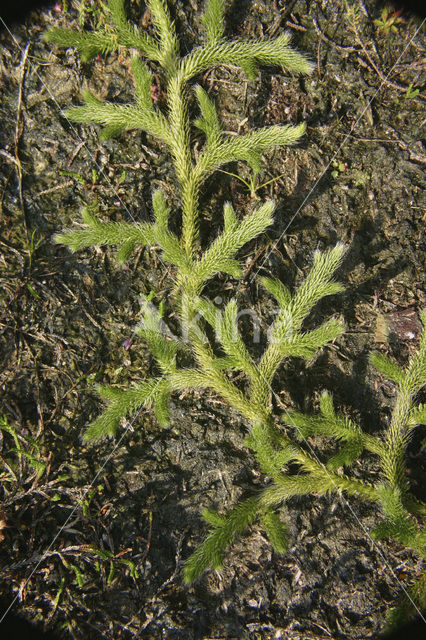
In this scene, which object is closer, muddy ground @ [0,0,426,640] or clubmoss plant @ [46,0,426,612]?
clubmoss plant @ [46,0,426,612]

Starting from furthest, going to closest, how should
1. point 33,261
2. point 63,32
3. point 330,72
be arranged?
point 330,72
point 33,261
point 63,32

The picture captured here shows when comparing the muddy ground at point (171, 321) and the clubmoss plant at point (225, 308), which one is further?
the muddy ground at point (171, 321)

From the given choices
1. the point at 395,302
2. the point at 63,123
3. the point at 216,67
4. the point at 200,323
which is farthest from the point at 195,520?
the point at 216,67

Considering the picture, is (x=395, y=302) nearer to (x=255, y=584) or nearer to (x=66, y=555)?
(x=255, y=584)

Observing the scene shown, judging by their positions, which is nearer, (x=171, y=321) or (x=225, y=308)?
(x=225, y=308)
